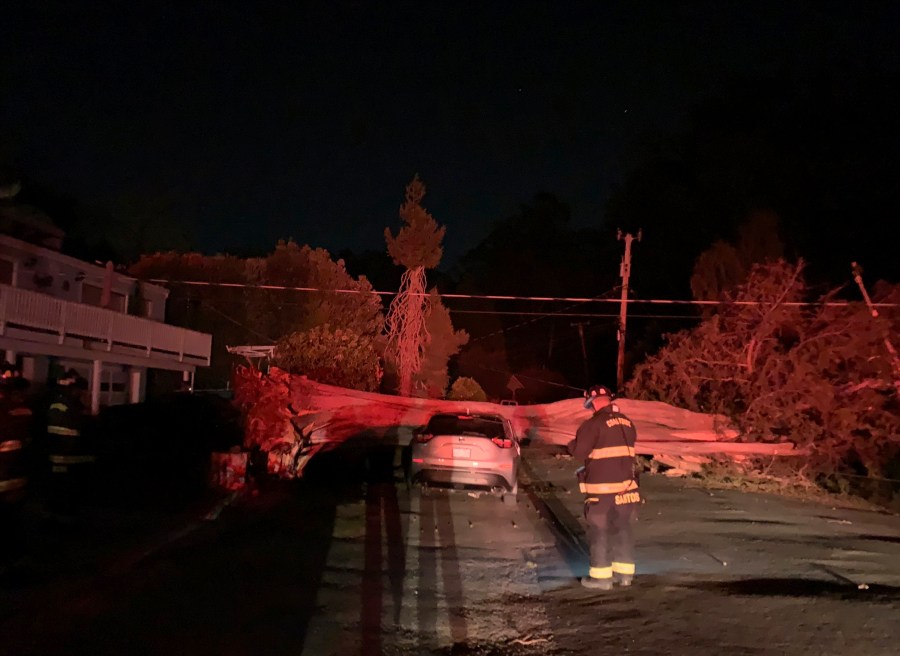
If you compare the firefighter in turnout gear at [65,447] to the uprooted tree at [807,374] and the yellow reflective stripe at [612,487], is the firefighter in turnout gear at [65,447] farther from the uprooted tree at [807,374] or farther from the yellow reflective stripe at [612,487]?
the uprooted tree at [807,374]

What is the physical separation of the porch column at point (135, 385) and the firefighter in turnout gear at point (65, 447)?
20055 millimetres

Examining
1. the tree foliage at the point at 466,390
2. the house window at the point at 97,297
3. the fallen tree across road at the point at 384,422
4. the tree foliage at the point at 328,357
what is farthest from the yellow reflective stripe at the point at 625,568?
the tree foliage at the point at 466,390

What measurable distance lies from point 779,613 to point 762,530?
Result: 13.8 ft

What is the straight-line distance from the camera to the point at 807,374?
52.7 ft

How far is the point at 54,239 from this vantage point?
2364 cm

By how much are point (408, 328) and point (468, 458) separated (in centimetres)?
2009

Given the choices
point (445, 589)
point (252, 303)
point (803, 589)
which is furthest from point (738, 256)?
point (445, 589)

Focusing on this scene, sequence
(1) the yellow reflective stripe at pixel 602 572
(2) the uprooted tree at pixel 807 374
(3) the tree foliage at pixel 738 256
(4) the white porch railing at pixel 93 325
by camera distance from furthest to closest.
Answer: (3) the tree foliage at pixel 738 256, (4) the white porch railing at pixel 93 325, (2) the uprooted tree at pixel 807 374, (1) the yellow reflective stripe at pixel 602 572

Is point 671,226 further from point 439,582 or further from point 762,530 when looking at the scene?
point 439,582

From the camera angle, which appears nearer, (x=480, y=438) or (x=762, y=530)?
(x=762, y=530)

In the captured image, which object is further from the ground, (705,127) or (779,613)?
(705,127)

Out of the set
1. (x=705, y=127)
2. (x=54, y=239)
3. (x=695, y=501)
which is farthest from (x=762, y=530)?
(x=705, y=127)

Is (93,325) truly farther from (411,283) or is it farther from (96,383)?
(411,283)

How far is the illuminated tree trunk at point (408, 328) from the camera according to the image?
103ft
